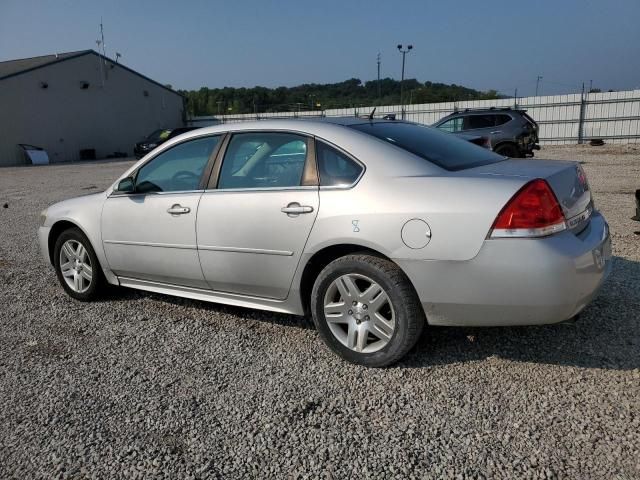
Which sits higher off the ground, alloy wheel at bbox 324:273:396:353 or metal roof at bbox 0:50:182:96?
metal roof at bbox 0:50:182:96

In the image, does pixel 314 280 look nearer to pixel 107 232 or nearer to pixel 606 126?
pixel 107 232

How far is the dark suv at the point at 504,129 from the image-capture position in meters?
13.9

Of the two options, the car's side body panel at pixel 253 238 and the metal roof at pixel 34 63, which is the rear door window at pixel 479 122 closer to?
the car's side body panel at pixel 253 238

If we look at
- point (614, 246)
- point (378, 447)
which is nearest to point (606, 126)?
point (614, 246)

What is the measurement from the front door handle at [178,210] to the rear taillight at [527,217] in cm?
218

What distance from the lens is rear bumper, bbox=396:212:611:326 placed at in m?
2.62

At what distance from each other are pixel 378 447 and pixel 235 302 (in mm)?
1675

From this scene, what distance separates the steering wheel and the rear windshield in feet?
4.12

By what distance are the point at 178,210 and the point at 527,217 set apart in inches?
95.0

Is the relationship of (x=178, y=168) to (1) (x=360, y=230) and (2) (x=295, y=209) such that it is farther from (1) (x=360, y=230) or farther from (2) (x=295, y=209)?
(1) (x=360, y=230)

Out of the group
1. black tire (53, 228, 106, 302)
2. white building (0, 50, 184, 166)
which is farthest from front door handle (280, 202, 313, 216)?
white building (0, 50, 184, 166)

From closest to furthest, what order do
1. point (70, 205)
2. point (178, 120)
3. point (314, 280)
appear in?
point (314, 280)
point (70, 205)
point (178, 120)

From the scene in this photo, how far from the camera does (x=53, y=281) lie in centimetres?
538

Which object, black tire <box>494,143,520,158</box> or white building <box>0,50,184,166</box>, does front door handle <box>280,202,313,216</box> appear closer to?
black tire <box>494,143,520,158</box>
